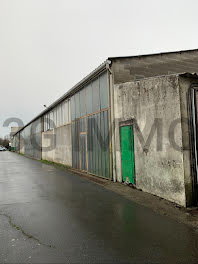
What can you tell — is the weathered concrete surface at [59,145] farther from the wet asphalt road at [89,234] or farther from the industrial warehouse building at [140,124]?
the wet asphalt road at [89,234]

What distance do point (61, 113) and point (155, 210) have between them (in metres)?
13.4

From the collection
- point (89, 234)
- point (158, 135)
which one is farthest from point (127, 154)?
point (89, 234)

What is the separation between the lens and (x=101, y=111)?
10.2m

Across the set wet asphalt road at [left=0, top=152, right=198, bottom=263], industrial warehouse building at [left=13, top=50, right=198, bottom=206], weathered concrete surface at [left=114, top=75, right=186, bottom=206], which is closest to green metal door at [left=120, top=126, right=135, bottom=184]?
industrial warehouse building at [left=13, top=50, right=198, bottom=206]

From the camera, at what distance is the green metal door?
7.80 m

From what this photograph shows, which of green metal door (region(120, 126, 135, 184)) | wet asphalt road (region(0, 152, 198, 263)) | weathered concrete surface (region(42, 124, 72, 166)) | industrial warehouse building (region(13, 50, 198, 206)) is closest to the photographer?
wet asphalt road (region(0, 152, 198, 263))

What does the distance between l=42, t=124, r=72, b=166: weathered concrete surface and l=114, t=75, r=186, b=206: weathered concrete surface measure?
817 cm

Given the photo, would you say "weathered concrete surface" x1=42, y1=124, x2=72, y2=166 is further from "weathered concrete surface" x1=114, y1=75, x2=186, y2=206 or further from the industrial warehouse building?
"weathered concrete surface" x1=114, y1=75, x2=186, y2=206

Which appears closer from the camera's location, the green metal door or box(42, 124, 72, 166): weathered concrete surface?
the green metal door

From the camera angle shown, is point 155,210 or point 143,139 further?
point 143,139

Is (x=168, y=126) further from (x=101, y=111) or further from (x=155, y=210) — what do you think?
(x=101, y=111)

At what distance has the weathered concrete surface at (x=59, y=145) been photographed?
Result: 15.5 m

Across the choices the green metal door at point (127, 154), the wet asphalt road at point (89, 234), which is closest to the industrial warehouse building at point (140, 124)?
the green metal door at point (127, 154)

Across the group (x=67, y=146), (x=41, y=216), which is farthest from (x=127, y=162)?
(x=67, y=146)
